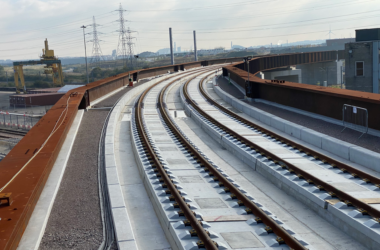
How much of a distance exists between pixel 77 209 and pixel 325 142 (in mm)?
7540

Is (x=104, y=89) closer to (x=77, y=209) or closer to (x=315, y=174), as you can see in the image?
(x=315, y=174)

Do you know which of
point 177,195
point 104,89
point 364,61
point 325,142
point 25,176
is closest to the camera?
point 177,195

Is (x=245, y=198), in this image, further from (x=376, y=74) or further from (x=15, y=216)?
(x=376, y=74)

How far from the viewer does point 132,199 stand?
30.0ft

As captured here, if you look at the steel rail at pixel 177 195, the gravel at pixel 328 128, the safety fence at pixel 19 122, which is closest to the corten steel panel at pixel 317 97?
the gravel at pixel 328 128

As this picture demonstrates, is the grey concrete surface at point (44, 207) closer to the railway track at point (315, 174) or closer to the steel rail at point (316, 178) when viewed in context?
the railway track at point (315, 174)

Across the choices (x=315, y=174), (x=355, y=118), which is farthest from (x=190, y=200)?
(x=355, y=118)

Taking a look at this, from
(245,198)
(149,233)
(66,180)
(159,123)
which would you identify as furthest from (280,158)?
(159,123)

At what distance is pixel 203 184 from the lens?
976 cm

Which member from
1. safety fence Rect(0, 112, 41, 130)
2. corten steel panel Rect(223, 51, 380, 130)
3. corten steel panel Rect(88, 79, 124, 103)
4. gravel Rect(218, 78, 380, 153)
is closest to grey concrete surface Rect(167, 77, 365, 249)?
gravel Rect(218, 78, 380, 153)

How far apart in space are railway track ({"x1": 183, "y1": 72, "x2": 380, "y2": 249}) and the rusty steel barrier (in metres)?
2.37

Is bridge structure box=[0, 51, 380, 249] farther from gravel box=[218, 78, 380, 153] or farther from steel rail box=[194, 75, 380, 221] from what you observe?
gravel box=[218, 78, 380, 153]

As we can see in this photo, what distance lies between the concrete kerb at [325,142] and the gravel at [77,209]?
648 centimetres

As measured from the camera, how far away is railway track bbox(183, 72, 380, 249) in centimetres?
724
